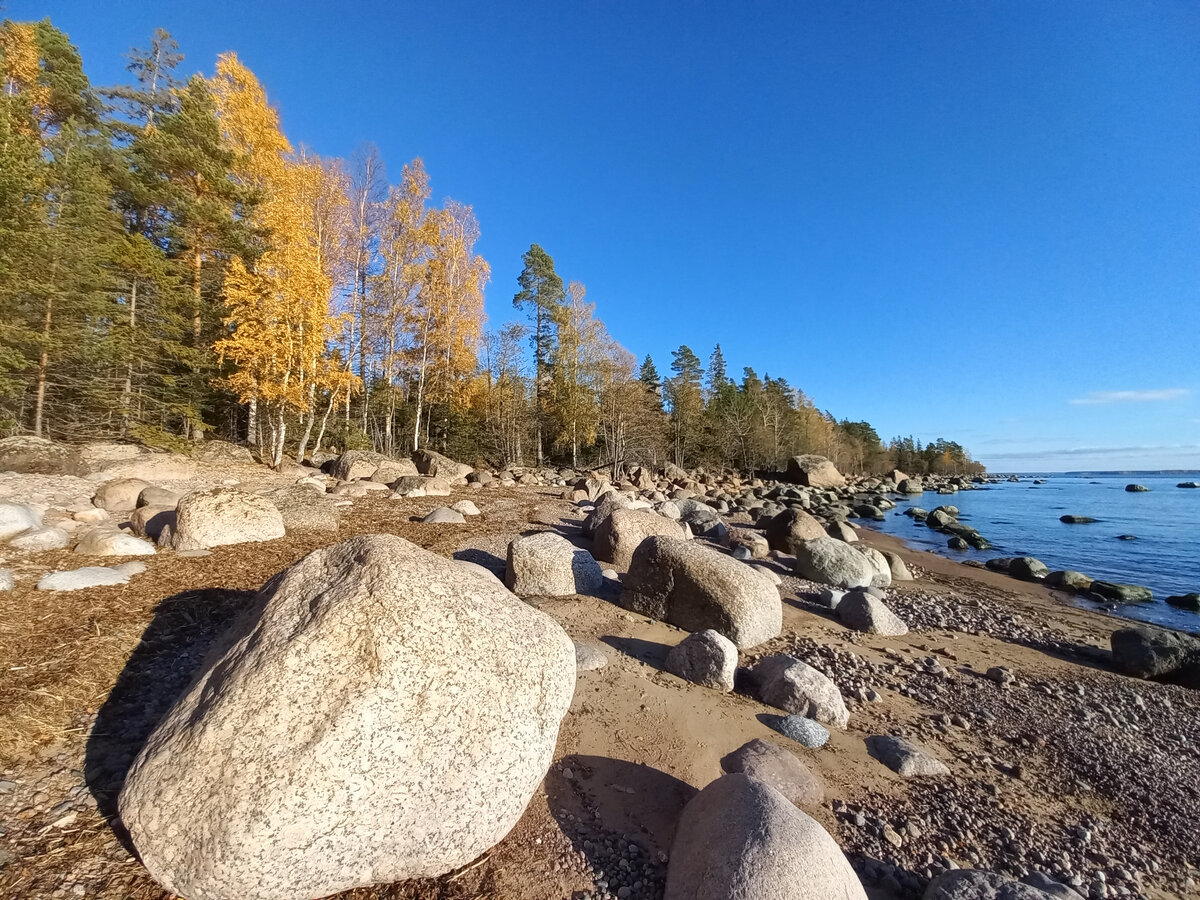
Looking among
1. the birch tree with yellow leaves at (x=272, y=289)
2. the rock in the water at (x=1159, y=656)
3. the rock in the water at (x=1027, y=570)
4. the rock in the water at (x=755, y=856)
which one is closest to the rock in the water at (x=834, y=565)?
the rock in the water at (x=1159, y=656)

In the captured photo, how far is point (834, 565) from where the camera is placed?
8.31 m

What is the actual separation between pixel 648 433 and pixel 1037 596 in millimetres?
23778

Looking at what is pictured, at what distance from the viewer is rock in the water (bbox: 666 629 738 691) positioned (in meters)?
4.14

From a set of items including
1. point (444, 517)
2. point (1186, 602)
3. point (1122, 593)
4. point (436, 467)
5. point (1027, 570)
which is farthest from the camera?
point (436, 467)

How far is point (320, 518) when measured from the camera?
7.64 m

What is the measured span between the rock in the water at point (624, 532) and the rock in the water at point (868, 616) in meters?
2.45

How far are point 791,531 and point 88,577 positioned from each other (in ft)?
36.8

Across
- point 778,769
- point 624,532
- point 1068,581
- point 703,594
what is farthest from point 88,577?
point 1068,581

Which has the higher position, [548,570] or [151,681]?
[548,570]

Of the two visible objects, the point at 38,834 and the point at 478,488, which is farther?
the point at 478,488

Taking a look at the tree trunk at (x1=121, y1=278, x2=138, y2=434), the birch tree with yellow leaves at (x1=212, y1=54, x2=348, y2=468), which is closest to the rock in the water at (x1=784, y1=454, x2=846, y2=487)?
the birch tree with yellow leaves at (x1=212, y1=54, x2=348, y2=468)

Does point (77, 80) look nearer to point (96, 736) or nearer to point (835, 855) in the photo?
point (96, 736)

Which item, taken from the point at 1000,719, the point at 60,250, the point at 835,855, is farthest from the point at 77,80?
the point at 1000,719

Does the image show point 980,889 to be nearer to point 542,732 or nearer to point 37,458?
point 542,732
